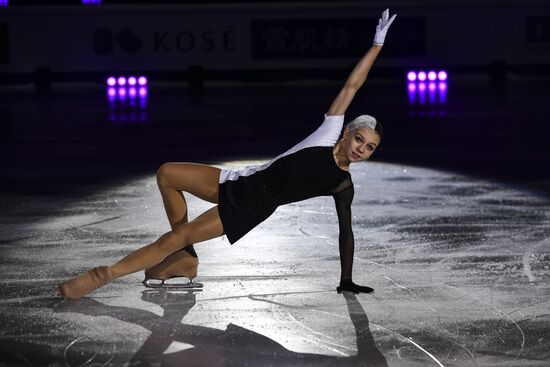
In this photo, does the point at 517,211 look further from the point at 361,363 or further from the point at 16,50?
the point at 16,50

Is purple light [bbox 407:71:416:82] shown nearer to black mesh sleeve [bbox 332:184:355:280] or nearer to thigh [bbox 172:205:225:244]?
black mesh sleeve [bbox 332:184:355:280]

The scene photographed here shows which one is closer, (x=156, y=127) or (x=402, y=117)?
(x=156, y=127)

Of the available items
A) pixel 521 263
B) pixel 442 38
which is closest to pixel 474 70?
pixel 442 38

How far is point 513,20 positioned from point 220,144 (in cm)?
1170

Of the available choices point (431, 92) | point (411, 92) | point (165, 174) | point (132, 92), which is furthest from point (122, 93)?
point (165, 174)

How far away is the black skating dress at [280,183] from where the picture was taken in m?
6.14

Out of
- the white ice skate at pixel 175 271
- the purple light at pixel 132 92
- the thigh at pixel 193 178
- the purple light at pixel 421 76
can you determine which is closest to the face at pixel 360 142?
the thigh at pixel 193 178

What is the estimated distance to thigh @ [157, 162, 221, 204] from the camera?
6.34m

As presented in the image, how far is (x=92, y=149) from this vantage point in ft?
44.0

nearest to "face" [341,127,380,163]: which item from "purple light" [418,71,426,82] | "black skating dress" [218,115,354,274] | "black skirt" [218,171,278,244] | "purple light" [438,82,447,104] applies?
"black skating dress" [218,115,354,274]

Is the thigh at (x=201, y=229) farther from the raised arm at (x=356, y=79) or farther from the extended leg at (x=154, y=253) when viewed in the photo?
the raised arm at (x=356, y=79)

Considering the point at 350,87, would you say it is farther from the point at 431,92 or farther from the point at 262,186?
the point at 431,92

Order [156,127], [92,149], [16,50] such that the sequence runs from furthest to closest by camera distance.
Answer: [16,50] → [156,127] → [92,149]

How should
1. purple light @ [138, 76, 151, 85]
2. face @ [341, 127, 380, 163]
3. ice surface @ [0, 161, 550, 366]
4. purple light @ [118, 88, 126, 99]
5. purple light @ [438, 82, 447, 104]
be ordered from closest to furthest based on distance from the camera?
ice surface @ [0, 161, 550, 366] < face @ [341, 127, 380, 163] < purple light @ [438, 82, 447, 104] < purple light @ [118, 88, 126, 99] < purple light @ [138, 76, 151, 85]
